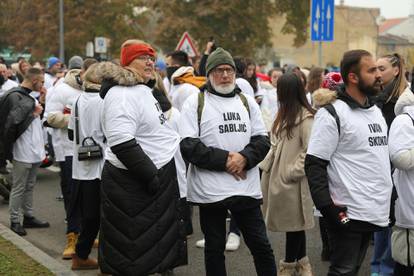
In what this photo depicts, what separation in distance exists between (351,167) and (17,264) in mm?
3389

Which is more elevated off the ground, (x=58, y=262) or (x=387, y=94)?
(x=387, y=94)

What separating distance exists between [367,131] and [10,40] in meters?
38.7

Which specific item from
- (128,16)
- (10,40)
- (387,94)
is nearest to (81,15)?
(128,16)

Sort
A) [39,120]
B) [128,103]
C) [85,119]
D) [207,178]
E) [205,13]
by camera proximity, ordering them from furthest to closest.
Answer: [205,13] < [39,120] < [85,119] < [207,178] < [128,103]

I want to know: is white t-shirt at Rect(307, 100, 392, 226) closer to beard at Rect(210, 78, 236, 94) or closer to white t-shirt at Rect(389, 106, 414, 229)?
white t-shirt at Rect(389, 106, 414, 229)

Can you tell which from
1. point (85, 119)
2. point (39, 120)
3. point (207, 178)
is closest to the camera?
point (207, 178)

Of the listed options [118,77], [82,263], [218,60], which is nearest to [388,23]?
[82,263]

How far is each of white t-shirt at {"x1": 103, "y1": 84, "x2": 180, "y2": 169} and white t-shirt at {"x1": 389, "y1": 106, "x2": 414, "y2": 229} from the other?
1.61 m

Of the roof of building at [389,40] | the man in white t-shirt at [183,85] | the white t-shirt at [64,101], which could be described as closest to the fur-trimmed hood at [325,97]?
the man in white t-shirt at [183,85]

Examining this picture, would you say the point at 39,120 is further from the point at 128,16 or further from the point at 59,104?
the point at 128,16

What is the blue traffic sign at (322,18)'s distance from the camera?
12.7m

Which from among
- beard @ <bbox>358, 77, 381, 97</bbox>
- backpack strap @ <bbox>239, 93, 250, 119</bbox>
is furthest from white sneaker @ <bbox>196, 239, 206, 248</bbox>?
beard @ <bbox>358, 77, 381, 97</bbox>

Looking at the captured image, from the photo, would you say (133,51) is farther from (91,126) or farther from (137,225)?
(91,126)

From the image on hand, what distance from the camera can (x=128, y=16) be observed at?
39.4m
